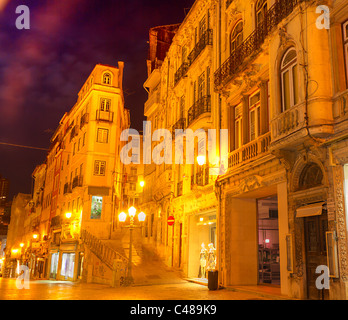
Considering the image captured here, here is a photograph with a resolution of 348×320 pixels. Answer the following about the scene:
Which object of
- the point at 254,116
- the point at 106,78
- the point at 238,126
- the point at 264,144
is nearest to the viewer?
the point at 264,144

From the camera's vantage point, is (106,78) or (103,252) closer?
(103,252)

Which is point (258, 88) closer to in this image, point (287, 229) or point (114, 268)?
point (287, 229)

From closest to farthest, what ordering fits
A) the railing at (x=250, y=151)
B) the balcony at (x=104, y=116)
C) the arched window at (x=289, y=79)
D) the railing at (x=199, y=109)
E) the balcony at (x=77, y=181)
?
the arched window at (x=289, y=79)
the railing at (x=250, y=151)
the railing at (x=199, y=109)
the balcony at (x=77, y=181)
the balcony at (x=104, y=116)

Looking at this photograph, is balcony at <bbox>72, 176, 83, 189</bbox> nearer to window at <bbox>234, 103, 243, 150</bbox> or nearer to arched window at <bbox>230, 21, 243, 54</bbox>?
window at <bbox>234, 103, 243, 150</bbox>

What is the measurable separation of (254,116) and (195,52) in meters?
8.52

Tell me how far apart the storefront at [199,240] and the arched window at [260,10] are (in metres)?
9.80

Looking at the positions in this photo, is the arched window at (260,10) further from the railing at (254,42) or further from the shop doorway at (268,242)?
the shop doorway at (268,242)

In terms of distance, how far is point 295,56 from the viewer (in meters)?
12.1

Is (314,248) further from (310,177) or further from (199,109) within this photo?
(199,109)

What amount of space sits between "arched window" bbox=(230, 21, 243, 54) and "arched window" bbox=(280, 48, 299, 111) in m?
5.45

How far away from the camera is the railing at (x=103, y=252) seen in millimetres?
21094

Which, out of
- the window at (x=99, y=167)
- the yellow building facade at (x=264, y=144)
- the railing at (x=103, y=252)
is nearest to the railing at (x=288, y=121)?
the yellow building facade at (x=264, y=144)

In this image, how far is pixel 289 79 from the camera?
40.2 ft

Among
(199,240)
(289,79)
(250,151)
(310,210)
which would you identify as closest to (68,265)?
(199,240)
